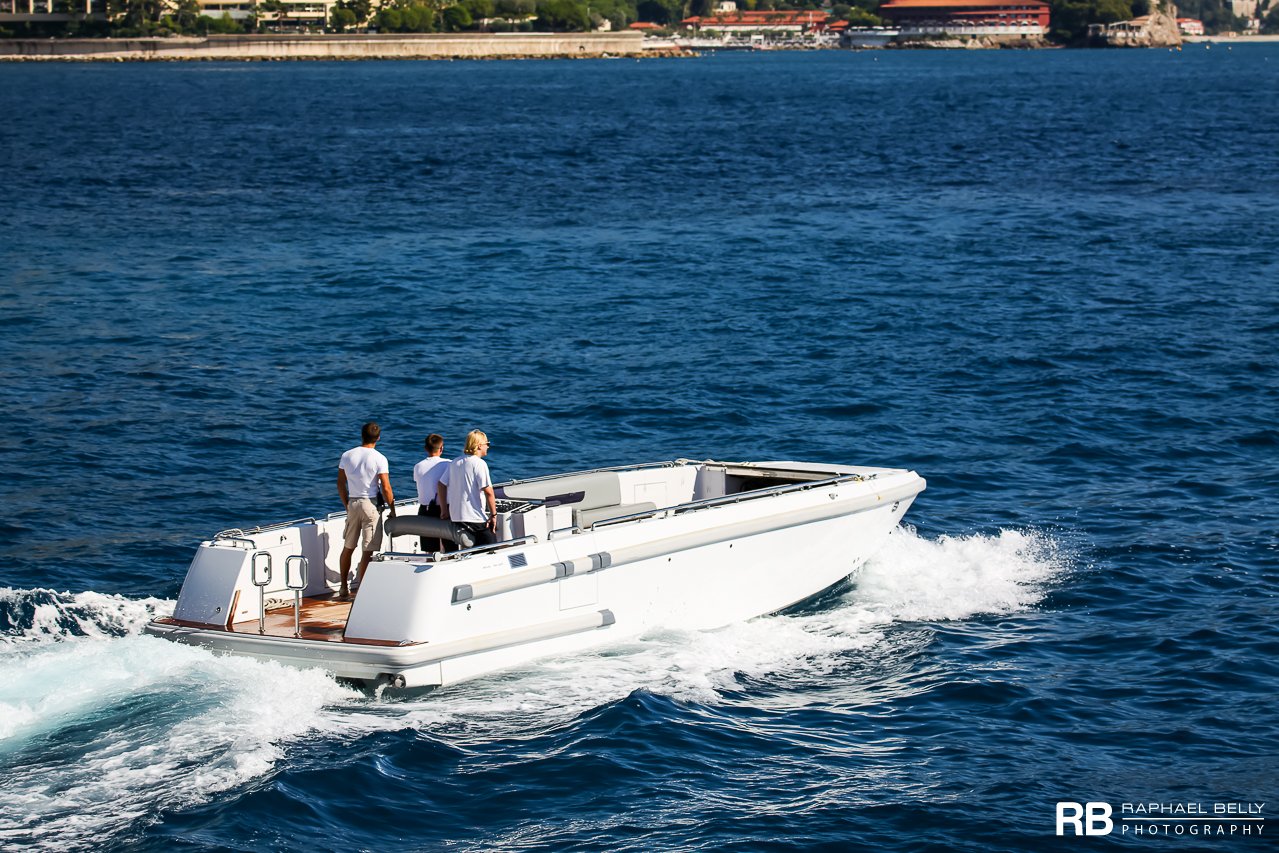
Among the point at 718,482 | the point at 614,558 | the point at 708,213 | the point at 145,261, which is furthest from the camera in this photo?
the point at 708,213

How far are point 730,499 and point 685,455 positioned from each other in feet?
22.8

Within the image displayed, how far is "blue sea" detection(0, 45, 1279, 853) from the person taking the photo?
39.9 feet

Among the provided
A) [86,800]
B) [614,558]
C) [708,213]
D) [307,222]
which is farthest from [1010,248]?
[86,800]

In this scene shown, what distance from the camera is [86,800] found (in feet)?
37.4

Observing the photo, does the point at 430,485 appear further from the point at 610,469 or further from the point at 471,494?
the point at 610,469

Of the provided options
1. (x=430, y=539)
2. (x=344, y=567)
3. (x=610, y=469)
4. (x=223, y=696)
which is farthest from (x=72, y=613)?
(x=610, y=469)

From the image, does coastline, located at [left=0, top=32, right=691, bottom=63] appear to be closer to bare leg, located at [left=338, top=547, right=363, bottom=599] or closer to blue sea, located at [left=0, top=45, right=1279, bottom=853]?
Answer: blue sea, located at [left=0, top=45, right=1279, bottom=853]

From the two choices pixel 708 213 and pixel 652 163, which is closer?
pixel 708 213

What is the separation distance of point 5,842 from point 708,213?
38.6m

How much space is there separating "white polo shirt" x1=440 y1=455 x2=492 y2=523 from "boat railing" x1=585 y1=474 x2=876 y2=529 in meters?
1.08

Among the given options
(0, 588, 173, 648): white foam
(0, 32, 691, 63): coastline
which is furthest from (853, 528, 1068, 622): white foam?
(0, 32, 691, 63): coastline

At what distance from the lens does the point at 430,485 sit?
14.4 meters

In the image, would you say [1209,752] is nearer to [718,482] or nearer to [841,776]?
[841,776]

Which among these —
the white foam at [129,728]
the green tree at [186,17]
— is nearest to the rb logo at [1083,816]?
the white foam at [129,728]
